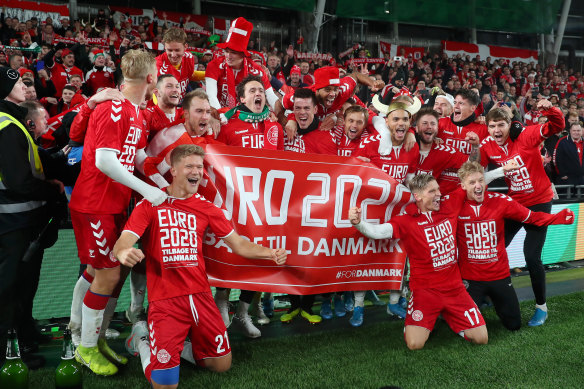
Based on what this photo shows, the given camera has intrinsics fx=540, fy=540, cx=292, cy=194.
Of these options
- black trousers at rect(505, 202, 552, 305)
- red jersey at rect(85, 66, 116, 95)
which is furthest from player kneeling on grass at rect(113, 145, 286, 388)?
red jersey at rect(85, 66, 116, 95)

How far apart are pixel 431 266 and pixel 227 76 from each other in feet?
9.60

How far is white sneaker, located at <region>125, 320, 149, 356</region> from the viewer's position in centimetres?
392

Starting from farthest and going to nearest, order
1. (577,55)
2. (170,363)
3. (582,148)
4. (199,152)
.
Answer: (577,55)
(582,148)
(199,152)
(170,363)

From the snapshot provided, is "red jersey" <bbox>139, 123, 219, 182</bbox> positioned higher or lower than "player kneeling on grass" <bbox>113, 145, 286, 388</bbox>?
higher

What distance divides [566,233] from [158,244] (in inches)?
247

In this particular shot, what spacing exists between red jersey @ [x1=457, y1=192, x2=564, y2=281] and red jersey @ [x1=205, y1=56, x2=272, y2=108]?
2475 millimetres

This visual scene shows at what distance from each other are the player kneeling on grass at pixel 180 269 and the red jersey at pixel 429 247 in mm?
1335

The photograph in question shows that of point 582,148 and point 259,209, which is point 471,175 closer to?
point 259,209

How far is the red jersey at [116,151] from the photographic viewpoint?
3.59 meters

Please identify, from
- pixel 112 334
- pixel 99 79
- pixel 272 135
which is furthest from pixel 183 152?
pixel 99 79

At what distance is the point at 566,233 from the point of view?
7.66 meters

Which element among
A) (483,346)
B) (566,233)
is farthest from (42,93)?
(566,233)

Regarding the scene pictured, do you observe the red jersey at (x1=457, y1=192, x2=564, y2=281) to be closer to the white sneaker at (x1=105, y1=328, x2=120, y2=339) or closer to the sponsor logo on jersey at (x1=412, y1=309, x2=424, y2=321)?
the sponsor logo on jersey at (x1=412, y1=309, x2=424, y2=321)

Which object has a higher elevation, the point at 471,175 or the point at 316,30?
the point at 316,30
